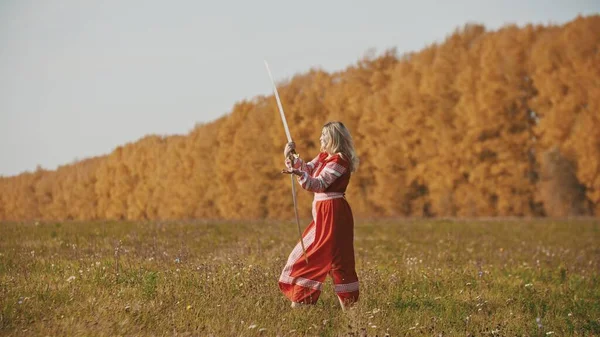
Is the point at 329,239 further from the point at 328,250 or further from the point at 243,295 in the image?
the point at 243,295

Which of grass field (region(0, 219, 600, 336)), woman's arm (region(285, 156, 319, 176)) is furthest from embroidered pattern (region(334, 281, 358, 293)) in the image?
woman's arm (region(285, 156, 319, 176))

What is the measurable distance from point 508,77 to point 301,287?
28.9 meters

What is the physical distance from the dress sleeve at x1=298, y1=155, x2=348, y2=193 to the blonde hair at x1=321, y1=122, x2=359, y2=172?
90 millimetres

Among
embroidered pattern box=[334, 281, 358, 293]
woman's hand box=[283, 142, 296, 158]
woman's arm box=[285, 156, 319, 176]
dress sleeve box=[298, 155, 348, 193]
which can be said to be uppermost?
woman's hand box=[283, 142, 296, 158]

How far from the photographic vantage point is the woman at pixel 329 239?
6289 mm

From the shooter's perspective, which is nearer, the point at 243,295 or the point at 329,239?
the point at 329,239

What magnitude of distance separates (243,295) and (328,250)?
3.23 ft

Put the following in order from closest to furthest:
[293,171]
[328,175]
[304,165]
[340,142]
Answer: [293,171], [328,175], [340,142], [304,165]

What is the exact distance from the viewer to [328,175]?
20.6ft

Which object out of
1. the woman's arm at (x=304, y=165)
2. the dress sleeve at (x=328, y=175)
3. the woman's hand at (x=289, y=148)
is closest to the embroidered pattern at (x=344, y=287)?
the dress sleeve at (x=328, y=175)

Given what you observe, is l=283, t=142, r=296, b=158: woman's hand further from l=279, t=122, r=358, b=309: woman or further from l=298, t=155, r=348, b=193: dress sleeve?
l=298, t=155, r=348, b=193: dress sleeve

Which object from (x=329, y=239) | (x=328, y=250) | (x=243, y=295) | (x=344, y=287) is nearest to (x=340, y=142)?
(x=329, y=239)

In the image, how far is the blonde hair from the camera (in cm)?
639

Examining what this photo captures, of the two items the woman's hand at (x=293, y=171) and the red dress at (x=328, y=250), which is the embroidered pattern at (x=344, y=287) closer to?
the red dress at (x=328, y=250)
